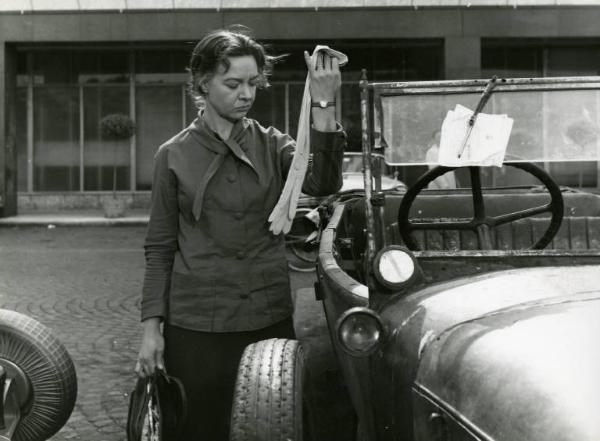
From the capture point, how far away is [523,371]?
1.65 meters

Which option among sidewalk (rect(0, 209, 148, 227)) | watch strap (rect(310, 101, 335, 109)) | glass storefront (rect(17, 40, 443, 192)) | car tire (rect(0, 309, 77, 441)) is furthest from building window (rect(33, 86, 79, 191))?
watch strap (rect(310, 101, 335, 109))

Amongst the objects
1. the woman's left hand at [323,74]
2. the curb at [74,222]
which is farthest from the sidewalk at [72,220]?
the woman's left hand at [323,74]

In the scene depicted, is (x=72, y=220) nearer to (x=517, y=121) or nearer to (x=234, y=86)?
(x=517, y=121)

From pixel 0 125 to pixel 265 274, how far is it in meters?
18.5

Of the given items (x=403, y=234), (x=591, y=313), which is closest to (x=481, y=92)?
(x=403, y=234)

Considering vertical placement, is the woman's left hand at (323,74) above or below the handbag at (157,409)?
above

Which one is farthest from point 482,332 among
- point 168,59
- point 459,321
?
point 168,59

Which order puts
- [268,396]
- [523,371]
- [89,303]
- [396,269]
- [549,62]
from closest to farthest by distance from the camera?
[523,371] < [268,396] < [396,269] < [89,303] < [549,62]

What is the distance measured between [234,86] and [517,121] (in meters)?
1.48

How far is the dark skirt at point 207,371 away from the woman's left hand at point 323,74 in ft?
2.70

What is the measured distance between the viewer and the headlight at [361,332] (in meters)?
2.18

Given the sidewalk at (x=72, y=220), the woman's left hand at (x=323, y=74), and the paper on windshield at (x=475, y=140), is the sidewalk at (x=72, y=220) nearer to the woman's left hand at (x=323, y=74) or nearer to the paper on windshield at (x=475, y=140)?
the paper on windshield at (x=475, y=140)

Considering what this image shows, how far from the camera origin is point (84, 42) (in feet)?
65.7

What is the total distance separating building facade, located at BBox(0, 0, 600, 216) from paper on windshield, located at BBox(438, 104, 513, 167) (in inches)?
645
